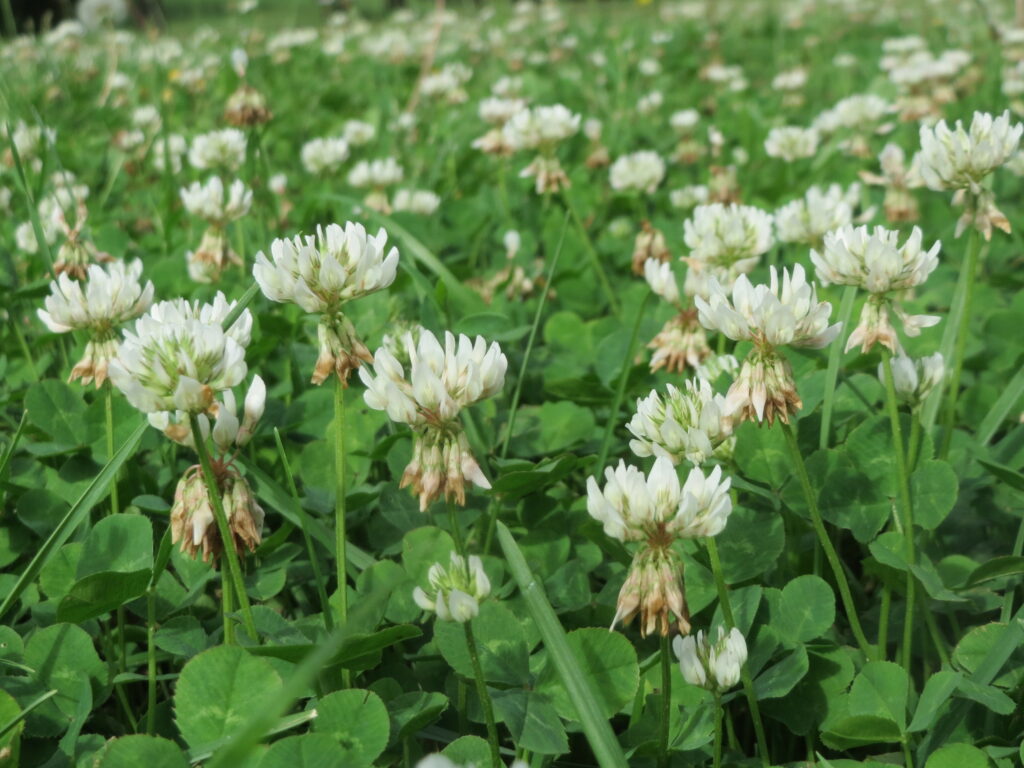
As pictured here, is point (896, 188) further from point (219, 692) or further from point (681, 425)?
point (219, 692)

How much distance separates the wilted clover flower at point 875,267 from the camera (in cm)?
132

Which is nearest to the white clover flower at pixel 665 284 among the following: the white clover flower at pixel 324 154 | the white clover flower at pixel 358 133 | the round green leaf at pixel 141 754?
the round green leaf at pixel 141 754

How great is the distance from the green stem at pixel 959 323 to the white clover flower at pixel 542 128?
1218 mm

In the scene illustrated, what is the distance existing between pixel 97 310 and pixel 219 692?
637 mm

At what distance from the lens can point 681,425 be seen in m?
1.24

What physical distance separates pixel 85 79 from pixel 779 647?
6.02m

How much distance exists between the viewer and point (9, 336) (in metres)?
2.36

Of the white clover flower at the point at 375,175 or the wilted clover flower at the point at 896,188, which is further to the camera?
the white clover flower at the point at 375,175

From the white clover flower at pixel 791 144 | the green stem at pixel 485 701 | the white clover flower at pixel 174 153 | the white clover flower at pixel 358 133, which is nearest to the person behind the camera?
the green stem at pixel 485 701

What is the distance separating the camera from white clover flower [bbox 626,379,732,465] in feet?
3.94

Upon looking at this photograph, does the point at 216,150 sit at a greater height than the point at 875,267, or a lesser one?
lesser

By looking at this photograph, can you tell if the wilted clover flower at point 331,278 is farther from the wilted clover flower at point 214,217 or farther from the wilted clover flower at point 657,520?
the wilted clover flower at point 214,217

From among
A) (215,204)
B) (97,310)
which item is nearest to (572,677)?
(97,310)

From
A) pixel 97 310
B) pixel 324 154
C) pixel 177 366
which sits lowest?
pixel 324 154
